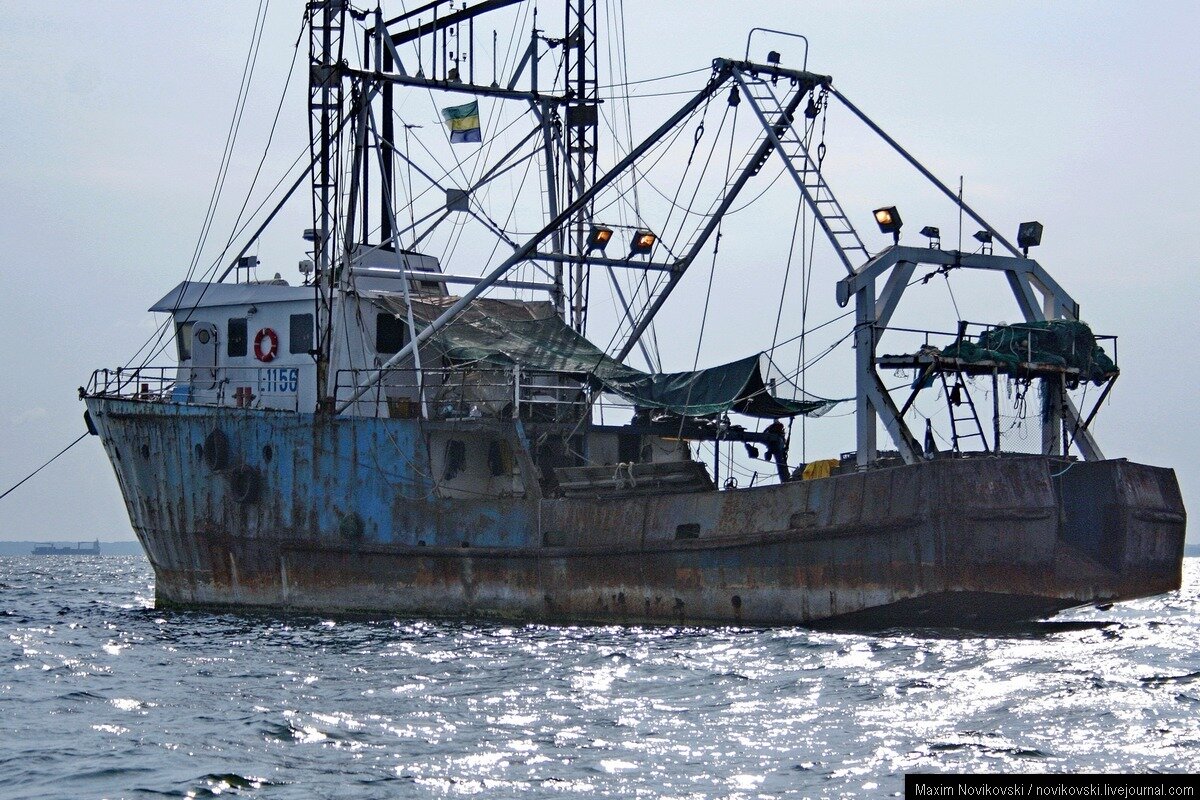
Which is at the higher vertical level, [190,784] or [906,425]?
[906,425]

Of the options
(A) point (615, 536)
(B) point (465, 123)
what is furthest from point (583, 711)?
(B) point (465, 123)

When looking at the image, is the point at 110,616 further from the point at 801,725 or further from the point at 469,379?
the point at 801,725

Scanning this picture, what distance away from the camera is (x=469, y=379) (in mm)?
24734

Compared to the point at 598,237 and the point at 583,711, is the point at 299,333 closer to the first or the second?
the point at 598,237

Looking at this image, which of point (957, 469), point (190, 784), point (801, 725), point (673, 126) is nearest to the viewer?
point (190, 784)

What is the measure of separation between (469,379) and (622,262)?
3.53 meters

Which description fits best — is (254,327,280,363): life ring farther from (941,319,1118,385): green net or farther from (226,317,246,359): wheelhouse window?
(941,319,1118,385): green net

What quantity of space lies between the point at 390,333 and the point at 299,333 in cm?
171

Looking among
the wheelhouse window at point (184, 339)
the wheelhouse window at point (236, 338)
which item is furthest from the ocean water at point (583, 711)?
the wheelhouse window at point (184, 339)

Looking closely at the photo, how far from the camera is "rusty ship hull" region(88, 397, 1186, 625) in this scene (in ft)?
62.4

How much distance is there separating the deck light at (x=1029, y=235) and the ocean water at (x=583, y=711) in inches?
228

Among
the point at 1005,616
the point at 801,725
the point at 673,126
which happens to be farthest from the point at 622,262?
the point at 801,725

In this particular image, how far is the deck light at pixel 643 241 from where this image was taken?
25641mm

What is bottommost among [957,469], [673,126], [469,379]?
[957,469]
